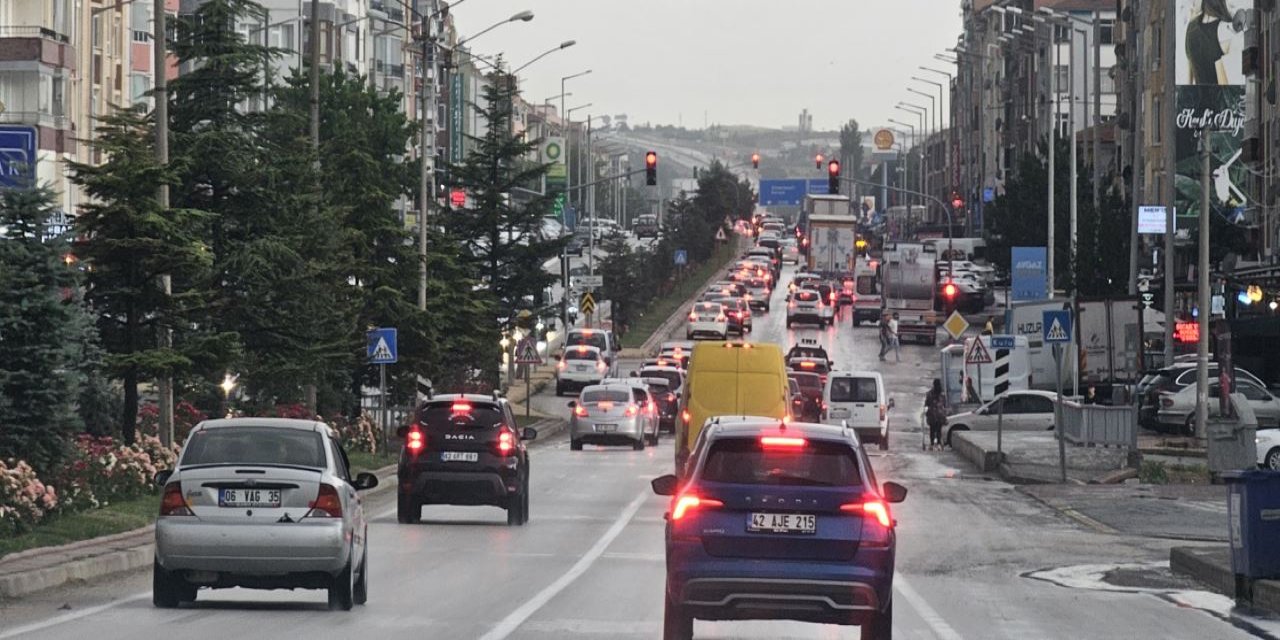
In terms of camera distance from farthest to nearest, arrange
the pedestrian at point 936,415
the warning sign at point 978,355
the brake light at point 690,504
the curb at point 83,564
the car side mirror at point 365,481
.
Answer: the pedestrian at point 936,415 → the warning sign at point 978,355 → the car side mirror at point 365,481 → the curb at point 83,564 → the brake light at point 690,504

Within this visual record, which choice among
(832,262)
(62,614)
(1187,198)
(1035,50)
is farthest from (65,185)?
(1035,50)

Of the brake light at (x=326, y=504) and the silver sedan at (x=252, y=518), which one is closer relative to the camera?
the silver sedan at (x=252, y=518)

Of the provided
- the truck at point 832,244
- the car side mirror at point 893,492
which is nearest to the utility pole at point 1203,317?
the car side mirror at point 893,492

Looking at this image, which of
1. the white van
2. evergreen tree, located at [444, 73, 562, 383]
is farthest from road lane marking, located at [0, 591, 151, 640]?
evergreen tree, located at [444, 73, 562, 383]

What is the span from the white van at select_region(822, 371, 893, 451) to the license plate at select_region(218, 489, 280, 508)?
1521 inches

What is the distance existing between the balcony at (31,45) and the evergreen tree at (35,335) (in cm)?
4791

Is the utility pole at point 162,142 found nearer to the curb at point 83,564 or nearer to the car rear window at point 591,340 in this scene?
the curb at point 83,564

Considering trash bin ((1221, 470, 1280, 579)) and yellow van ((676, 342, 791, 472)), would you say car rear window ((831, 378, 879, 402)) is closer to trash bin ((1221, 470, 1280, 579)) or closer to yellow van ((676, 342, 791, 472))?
yellow van ((676, 342, 791, 472))

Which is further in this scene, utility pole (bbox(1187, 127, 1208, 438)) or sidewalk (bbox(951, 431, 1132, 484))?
utility pole (bbox(1187, 127, 1208, 438))

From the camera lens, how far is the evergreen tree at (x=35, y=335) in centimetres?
2636

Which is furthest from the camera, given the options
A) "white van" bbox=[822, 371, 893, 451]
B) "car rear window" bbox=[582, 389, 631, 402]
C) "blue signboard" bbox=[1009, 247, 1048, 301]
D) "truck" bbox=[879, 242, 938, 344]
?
"truck" bbox=[879, 242, 938, 344]

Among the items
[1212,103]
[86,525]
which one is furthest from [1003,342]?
[1212,103]

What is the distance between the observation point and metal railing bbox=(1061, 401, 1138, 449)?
44625 millimetres

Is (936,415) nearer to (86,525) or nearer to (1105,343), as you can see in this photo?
(1105,343)
